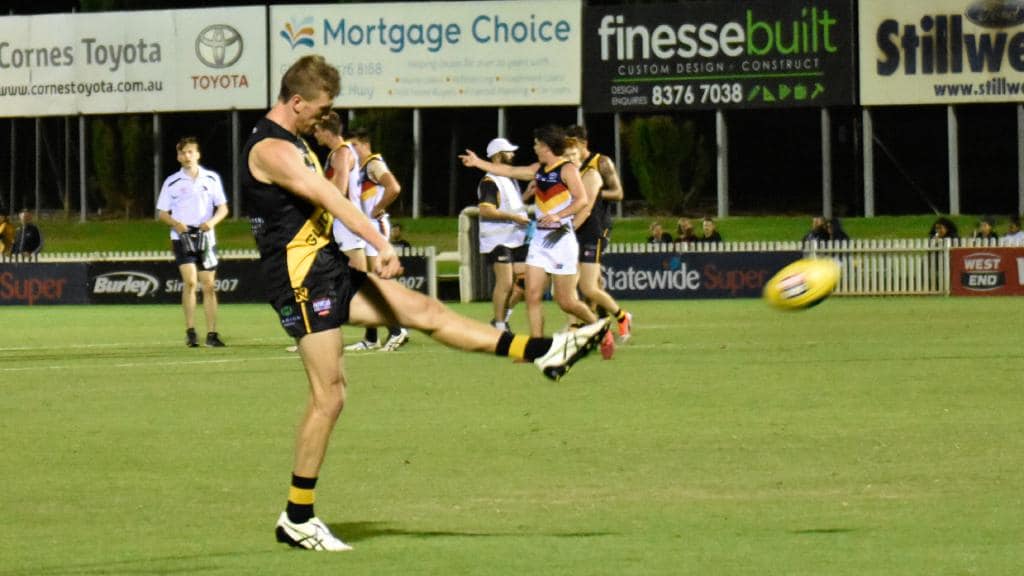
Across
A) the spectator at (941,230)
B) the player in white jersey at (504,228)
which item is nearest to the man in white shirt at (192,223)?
the player in white jersey at (504,228)

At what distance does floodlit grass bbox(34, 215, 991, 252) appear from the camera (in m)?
45.0

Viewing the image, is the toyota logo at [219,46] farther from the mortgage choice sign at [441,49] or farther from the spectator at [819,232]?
the spectator at [819,232]

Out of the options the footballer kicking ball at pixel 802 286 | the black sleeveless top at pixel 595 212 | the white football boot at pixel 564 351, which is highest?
the black sleeveless top at pixel 595 212

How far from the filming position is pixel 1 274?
3409cm

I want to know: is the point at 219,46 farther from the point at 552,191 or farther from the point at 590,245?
the point at 552,191

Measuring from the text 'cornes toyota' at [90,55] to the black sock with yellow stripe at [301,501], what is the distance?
1708 inches

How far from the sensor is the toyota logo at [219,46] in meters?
48.7

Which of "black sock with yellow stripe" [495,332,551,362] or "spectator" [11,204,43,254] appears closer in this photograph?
"black sock with yellow stripe" [495,332,551,362]

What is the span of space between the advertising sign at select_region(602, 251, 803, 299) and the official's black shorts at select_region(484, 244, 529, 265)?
12.3m

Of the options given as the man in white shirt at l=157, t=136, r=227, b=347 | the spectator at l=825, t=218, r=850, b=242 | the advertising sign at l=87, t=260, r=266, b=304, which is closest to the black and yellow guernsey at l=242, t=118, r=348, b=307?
the man in white shirt at l=157, t=136, r=227, b=347

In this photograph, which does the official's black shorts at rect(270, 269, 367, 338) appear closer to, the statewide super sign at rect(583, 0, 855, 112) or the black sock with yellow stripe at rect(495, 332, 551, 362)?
the black sock with yellow stripe at rect(495, 332, 551, 362)

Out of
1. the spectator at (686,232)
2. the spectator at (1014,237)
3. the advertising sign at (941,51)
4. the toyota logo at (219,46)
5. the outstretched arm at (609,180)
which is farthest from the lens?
the toyota logo at (219,46)

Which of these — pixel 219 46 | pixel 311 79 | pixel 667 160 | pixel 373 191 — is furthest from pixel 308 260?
pixel 219 46

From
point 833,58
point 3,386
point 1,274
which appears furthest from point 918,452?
point 833,58
